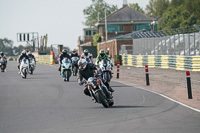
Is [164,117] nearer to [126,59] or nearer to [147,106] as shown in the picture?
[147,106]

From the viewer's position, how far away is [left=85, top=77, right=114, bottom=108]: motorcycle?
13.4 meters

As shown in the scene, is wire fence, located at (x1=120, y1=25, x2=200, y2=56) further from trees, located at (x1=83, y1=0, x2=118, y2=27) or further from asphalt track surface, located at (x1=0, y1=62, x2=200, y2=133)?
trees, located at (x1=83, y1=0, x2=118, y2=27)

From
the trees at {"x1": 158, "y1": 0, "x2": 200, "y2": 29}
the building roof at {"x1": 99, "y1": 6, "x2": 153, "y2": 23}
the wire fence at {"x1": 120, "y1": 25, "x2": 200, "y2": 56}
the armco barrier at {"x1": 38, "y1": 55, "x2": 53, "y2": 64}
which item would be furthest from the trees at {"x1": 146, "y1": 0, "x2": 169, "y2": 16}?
the wire fence at {"x1": 120, "y1": 25, "x2": 200, "y2": 56}

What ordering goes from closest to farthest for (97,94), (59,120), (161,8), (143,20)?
(59,120) < (97,94) < (143,20) < (161,8)

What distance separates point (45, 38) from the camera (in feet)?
343

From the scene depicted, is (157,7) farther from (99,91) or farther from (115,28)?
(99,91)

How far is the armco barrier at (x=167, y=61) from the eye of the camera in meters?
31.2

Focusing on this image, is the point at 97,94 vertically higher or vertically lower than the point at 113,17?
lower

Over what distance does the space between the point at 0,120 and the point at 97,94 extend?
2888 millimetres

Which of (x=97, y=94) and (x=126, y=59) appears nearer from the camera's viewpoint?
(x=97, y=94)

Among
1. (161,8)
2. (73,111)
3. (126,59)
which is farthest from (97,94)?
(161,8)

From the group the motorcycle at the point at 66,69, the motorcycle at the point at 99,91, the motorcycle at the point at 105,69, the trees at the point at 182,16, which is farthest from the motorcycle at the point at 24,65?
the trees at the point at 182,16

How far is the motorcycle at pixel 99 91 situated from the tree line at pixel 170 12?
71.9 meters

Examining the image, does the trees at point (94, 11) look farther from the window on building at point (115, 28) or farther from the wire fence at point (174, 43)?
the wire fence at point (174, 43)
